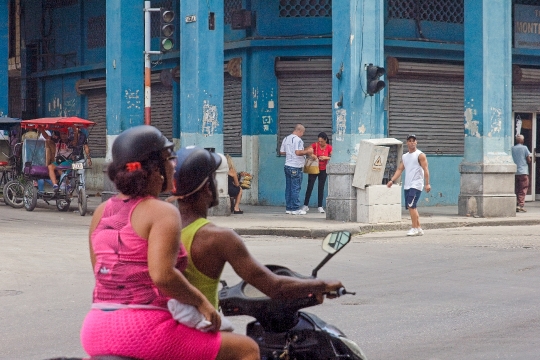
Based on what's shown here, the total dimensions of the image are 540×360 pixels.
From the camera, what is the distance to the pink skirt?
332 centimetres

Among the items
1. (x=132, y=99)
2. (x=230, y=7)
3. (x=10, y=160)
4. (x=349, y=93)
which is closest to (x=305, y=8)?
(x=230, y=7)

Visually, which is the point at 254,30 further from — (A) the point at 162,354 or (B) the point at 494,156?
(A) the point at 162,354

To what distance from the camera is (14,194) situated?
21.9 m

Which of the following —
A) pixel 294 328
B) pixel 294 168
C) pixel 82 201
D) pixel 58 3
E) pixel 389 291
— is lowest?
pixel 389 291

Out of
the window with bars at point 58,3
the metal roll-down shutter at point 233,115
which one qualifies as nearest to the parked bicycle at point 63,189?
the metal roll-down shutter at point 233,115

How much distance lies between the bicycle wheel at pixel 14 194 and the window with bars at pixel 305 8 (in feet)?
23.6

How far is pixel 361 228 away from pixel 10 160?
37.9 ft

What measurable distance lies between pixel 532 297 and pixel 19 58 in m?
24.7

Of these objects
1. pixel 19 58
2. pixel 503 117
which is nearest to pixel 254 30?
pixel 503 117

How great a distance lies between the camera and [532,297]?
952 cm

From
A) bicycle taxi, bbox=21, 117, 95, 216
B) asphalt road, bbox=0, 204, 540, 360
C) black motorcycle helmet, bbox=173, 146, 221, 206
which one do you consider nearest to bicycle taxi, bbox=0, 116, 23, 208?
bicycle taxi, bbox=21, 117, 95, 216

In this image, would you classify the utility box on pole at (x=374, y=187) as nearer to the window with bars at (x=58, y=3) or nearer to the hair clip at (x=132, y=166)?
the window with bars at (x=58, y=3)

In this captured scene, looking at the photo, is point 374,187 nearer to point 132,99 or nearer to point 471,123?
point 471,123

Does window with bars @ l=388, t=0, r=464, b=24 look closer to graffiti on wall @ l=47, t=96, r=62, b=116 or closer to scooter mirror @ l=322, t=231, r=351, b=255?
graffiti on wall @ l=47, t=96, r=62, b=116
